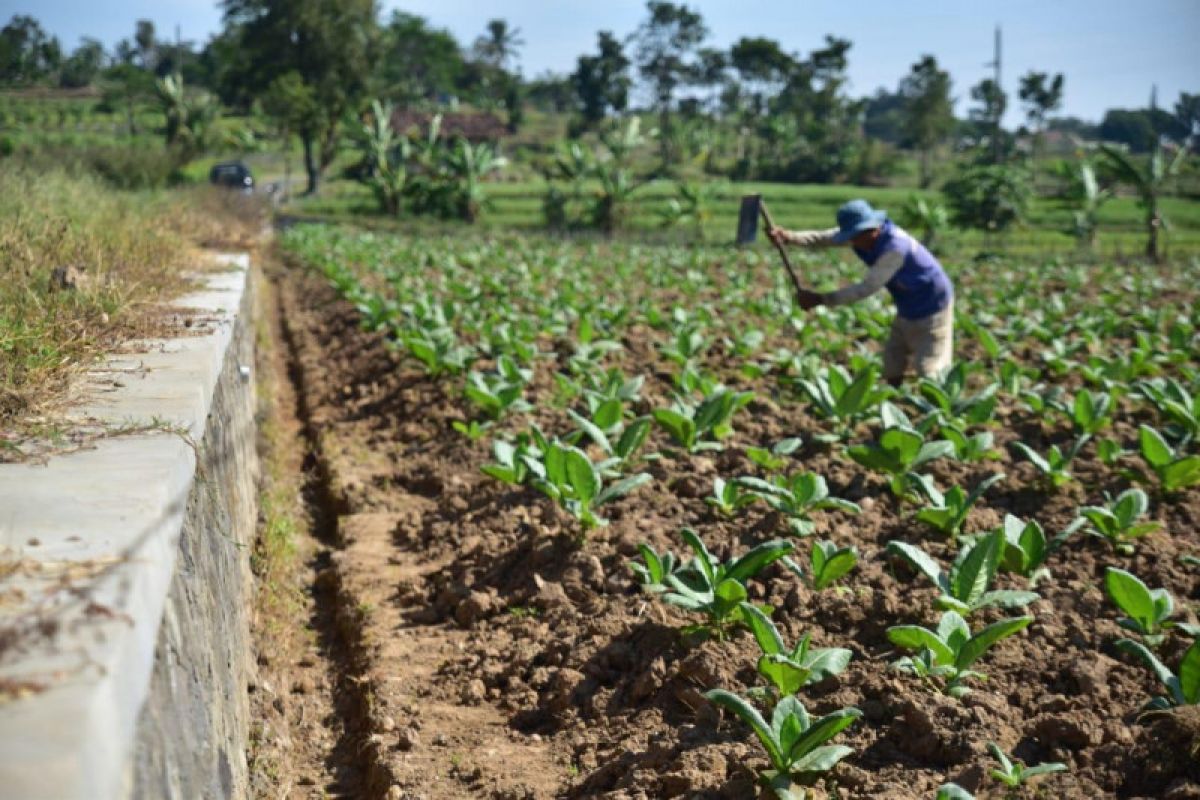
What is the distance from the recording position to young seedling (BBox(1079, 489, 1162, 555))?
4.19 metres

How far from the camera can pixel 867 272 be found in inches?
273

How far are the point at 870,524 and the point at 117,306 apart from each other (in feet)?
11.3

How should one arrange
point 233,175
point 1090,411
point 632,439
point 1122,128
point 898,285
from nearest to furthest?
point 632,439 → point 1090,411 → point 898,285 → point 233,175 → point 1122,128

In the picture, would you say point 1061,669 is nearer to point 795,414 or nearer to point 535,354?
point 795,414

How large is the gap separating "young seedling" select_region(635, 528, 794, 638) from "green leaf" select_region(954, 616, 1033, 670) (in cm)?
66

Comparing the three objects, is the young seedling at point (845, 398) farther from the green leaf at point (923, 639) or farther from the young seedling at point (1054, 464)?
the green leaf at point (923, 639)

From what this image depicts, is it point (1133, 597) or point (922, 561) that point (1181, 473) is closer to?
point (1133, 597)

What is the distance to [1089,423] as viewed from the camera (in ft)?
19.0

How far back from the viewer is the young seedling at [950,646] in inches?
120

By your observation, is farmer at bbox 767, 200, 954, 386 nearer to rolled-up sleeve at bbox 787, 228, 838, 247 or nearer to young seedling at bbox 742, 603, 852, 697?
rolled-up sleeve at bbox 787, 228, 838, 247

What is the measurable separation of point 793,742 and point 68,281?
3730mm

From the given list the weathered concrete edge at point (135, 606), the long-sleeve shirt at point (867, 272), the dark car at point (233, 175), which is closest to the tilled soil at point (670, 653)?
the weathered concrete edge at point (135, 606)

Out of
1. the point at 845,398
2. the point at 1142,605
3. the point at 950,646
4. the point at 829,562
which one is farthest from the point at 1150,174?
the point at 950,646

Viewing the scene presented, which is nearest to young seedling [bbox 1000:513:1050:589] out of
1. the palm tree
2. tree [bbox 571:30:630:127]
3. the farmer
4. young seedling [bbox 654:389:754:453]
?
young seedling [bbox 654:389:754:453]
